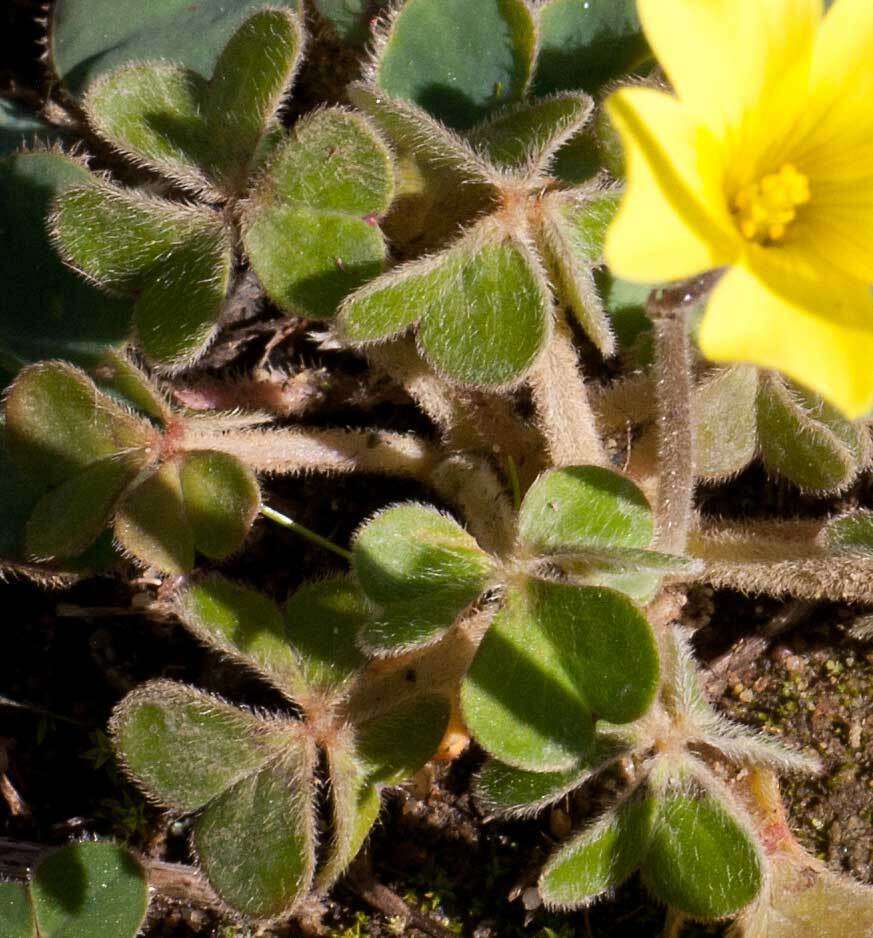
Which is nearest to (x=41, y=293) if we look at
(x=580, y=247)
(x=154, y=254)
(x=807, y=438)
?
(x=154, y=254)

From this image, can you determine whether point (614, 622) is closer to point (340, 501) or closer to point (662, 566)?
point (662, 566)

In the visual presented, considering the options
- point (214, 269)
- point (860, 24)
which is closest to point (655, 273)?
point (860, 24)

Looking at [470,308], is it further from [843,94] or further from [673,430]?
[843,94]

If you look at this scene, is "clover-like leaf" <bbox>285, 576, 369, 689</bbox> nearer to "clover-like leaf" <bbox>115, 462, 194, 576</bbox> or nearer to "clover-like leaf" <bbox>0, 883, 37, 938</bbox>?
"clover-like leaf" <bbox>115, 462, 194, 576</bbox>

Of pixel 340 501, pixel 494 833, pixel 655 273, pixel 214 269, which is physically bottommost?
pixel 494 833

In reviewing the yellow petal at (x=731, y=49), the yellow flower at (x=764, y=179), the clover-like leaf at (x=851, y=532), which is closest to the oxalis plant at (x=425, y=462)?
the clover-like leaf at (x=851, y=532)

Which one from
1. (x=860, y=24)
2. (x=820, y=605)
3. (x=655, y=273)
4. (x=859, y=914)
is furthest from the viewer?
(x=820, y=605)
